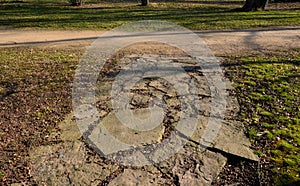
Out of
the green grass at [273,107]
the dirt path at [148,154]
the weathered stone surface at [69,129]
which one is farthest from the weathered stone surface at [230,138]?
the weathered stone surface at [69,129]

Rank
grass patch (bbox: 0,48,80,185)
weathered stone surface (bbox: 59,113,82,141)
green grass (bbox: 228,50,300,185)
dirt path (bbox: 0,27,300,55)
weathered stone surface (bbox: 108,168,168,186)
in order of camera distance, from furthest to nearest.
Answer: dirt path (bbox: 0,27,300,55) < weathered stone surface (bbox: 59,113,82,141) < grass patch (bbox: 0,48,80,185) < green grass (bbox: 228,50,300,185) < weathered stone surface (bbox: 108,168,168,186)

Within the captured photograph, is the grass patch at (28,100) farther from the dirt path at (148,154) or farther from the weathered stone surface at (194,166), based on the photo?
the weathered stone surface at (194,166)

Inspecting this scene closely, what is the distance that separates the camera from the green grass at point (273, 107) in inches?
154

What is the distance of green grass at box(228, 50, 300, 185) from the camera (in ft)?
12.8

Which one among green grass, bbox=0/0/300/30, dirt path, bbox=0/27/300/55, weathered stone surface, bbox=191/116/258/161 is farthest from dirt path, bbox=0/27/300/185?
green grass, bbox=0/0/300/30

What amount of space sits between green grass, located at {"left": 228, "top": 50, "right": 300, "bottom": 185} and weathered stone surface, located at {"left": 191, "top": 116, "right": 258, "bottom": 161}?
0.13 meters

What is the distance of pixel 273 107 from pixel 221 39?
14.0 feet

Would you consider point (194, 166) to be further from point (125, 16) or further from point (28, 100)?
point (125, 16)

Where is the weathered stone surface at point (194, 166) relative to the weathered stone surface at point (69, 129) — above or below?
below

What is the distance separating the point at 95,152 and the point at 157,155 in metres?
0.83

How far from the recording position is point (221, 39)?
892cm

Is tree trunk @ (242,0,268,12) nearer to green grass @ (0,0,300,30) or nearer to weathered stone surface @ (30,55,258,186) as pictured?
green grass @ (0,0,300,30)

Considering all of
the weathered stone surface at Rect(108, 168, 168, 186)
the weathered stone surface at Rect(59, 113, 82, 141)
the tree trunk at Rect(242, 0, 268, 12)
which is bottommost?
the weathered stone surface at Rect(108, 168, 168, 186)

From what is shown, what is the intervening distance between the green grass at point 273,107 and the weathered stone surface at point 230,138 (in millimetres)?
133
